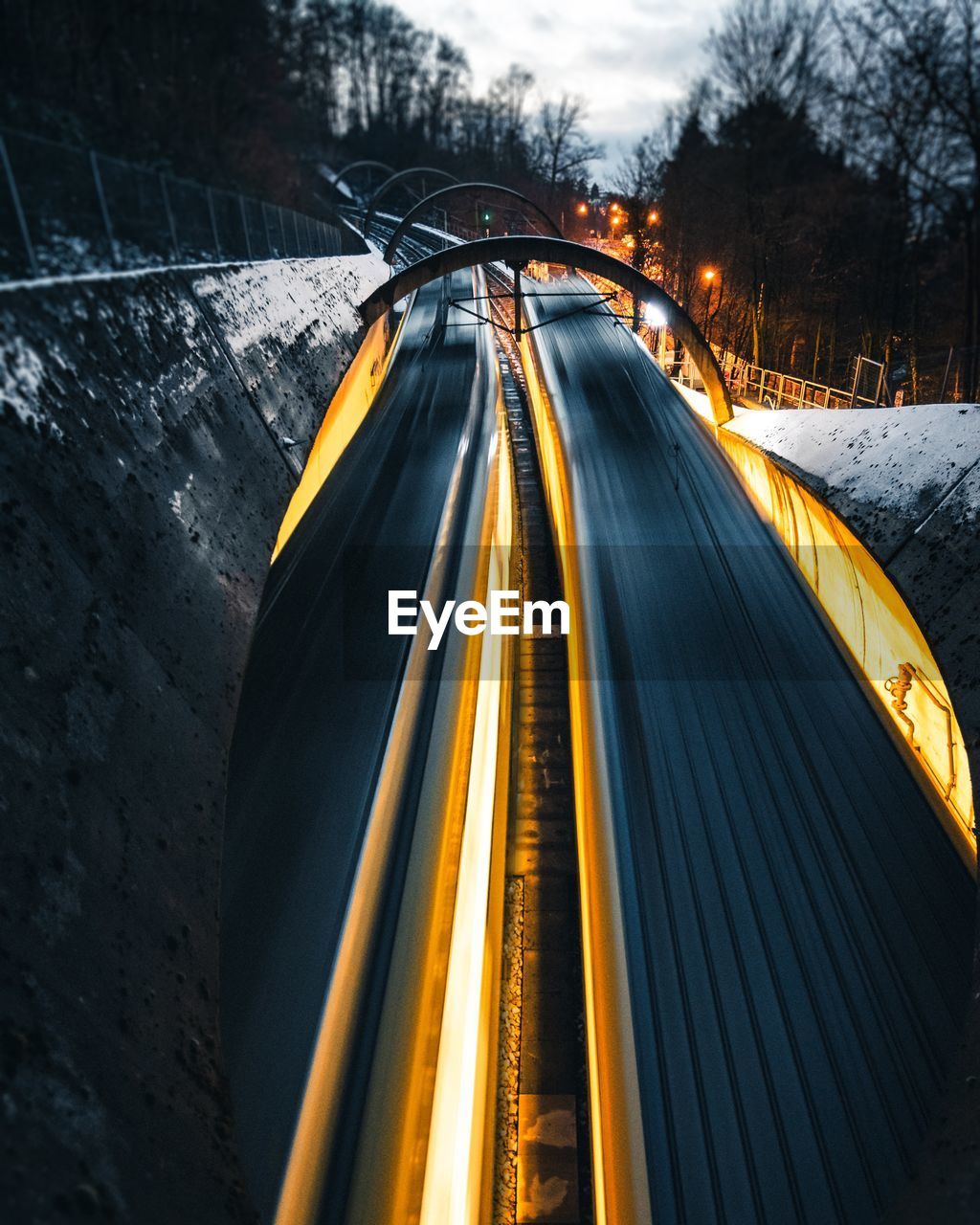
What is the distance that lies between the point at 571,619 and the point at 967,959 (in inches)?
300

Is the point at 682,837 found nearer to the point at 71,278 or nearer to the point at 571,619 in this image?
the point at 571,619

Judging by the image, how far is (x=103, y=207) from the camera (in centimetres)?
862

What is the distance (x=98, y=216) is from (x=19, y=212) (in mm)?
2371

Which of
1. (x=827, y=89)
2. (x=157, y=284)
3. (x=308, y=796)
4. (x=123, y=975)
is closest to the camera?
(x=123, y=975)

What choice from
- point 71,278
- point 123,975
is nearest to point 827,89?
point 71,278

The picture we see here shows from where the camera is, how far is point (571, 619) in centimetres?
1282

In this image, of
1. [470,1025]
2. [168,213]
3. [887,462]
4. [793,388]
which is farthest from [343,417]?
[793,388]

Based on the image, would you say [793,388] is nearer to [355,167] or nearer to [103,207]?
[103,207]

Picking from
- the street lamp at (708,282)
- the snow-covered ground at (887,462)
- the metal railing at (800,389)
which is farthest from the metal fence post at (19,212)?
the street lamp at (708,282)

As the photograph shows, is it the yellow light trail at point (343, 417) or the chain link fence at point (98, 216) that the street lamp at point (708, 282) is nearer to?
the yellow light trail at point (343, 417)

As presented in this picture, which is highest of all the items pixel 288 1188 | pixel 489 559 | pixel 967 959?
pixel 489 559

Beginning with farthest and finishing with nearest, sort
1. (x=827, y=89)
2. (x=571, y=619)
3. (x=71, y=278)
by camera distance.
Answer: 1. (x=827, y=89)
2. (x=571, y=619)
3. (x=71, y=278)

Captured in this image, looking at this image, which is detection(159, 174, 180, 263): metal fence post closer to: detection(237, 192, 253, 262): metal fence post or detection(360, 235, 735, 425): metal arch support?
detection(237, 192, 253, 262): metal fence post

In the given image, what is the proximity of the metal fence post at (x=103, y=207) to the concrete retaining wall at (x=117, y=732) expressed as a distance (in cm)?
78
